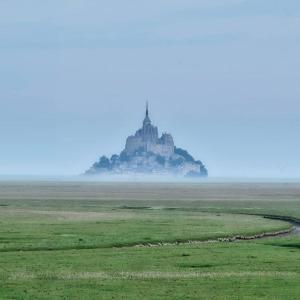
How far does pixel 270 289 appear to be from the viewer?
144 feet

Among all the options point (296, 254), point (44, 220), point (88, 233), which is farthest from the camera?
point (44, 220)

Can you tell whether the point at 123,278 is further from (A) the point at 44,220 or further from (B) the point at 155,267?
(A) the point at 44,220

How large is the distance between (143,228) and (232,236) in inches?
398

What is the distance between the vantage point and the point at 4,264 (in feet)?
173

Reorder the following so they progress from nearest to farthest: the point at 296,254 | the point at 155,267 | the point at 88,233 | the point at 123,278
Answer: the point at 123,278, the point at 155,267, the point at 296,254, the point at 88,233

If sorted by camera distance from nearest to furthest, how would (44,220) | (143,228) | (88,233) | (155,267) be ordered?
(155,267) < (88,233) < (143,228) < (44,220)

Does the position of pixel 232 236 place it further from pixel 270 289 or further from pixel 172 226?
pixel 270 289

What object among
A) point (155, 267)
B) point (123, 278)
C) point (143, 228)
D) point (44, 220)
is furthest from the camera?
point (44, 220)

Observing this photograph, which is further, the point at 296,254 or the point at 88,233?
the point at 88,233

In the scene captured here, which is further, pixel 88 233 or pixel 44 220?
pixel 44 220

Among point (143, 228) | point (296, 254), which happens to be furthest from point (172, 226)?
point (296, 254)

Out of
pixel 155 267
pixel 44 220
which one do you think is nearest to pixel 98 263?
pixel 155 267

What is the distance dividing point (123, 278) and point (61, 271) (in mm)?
4186

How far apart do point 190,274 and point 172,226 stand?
43.4 metres
